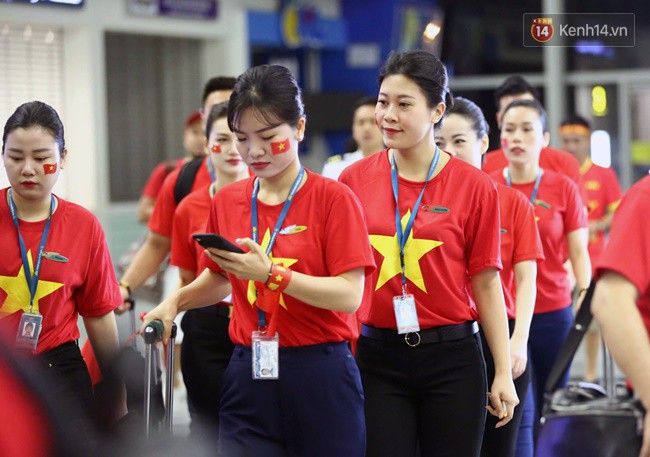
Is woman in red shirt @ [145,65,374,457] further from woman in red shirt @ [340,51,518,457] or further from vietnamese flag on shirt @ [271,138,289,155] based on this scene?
woman in red shirt @ [340,51,518,457]

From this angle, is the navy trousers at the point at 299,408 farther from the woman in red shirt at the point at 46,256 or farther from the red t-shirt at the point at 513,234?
the red t-shirt at the point at 513,234

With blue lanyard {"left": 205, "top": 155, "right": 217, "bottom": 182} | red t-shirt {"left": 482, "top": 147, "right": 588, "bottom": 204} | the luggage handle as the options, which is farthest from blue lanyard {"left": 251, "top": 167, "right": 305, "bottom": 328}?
red t-shirt {"left": 482, "top": 147, "right": 588, "bottom": 204}

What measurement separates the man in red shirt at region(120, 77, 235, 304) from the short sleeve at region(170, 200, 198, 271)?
27cm

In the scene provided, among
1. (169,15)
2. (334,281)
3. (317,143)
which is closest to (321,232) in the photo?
(334,281)

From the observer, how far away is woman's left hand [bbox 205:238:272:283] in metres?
2.77

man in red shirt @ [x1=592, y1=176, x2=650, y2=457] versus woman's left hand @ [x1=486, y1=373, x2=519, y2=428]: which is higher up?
man in red shirt @ [x1=592, y1=176, x2=650, y2=457]

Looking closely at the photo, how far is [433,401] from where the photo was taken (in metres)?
3.25

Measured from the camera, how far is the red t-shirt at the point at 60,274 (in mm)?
3375

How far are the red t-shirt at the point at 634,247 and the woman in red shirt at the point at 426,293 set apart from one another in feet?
2.71

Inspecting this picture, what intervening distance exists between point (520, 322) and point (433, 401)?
0.77 meters

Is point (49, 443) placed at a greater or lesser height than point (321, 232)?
lesser

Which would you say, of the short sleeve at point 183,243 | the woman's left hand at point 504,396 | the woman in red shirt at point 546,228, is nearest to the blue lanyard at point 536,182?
the woman in red shirt at point 546,228

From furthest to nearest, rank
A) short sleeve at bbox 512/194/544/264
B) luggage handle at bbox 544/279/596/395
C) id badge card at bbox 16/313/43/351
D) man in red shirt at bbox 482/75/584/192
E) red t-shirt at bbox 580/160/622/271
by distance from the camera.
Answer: red t-shirt at bbox 580/160/622/271 → man in red shirt at bbox 482/75/584/192 → short sleeve at bbox 512/194/544/264 → id badge card at bbox 16/313/43/351 → luggage handle at bbox 544/279/596/395

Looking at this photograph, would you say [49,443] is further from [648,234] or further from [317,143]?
[317,143]
